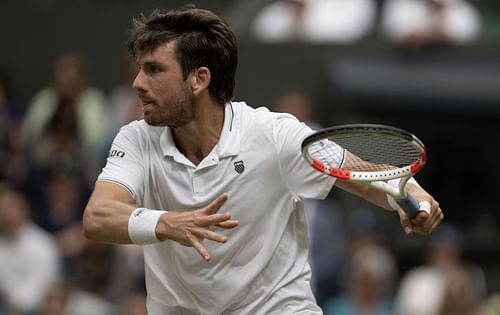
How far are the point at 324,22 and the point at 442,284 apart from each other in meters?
3.24

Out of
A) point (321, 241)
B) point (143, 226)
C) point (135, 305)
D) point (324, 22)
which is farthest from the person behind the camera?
point (324, 22)

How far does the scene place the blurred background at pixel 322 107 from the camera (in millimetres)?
10852

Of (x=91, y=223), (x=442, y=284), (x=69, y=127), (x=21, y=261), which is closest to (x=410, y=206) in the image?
(x=91, y=223)

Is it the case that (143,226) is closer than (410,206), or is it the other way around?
(143,226)

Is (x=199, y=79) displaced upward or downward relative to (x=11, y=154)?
upward

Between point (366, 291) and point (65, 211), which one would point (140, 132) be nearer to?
point (366, 291)

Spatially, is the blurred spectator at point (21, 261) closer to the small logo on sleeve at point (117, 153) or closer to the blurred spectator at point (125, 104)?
the blurred spectator at point (125, 104)

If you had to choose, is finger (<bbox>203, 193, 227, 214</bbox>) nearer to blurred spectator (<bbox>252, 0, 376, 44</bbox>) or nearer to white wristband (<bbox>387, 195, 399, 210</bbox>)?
white wristband (<bbox>387, 195, 399, 210</bbox>)

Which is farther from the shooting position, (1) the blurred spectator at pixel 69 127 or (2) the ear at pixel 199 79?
(1) the blurred spectator at pixel 69 127

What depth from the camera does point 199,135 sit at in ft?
19.8

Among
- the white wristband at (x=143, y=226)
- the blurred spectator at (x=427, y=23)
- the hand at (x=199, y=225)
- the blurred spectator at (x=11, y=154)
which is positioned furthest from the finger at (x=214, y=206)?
the blurred spectator at (x=427, y=23)

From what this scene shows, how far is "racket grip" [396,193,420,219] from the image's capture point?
18.9 feet

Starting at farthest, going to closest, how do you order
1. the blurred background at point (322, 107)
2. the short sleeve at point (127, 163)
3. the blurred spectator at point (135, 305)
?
the blurred background at point (322, 107), the blurred spectator at point (135, 305), the short sleeve at point (127, 163)

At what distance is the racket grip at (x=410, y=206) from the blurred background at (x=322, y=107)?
479 centimetres
